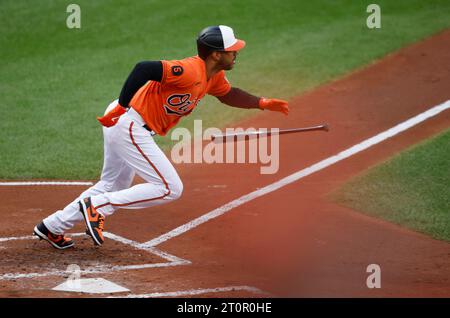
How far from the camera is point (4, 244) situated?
26.6ft

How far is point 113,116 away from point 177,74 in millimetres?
715

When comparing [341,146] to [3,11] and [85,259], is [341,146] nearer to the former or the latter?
[85,259]

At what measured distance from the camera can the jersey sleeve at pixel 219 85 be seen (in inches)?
319

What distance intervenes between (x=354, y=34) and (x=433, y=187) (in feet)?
19.9

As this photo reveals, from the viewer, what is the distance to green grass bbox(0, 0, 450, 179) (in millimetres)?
11992

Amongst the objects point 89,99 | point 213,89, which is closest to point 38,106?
point 89,99

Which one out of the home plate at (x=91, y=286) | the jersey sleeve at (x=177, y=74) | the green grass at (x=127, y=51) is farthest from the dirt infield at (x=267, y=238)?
the jersey sleeve at (x=177, y=74)

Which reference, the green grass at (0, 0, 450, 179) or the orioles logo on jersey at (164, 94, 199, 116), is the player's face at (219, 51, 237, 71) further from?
the green grass at (0, 0, 450, 179)

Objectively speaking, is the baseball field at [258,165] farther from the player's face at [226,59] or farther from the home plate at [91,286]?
the player's face at [226,59]

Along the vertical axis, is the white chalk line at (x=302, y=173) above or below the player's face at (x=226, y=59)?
below

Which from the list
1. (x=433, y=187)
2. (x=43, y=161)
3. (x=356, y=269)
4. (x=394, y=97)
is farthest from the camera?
(x=394, y=97)

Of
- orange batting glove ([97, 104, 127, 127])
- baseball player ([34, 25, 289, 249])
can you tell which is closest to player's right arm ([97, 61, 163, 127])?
baseball player ([34, 25, 289, 249])

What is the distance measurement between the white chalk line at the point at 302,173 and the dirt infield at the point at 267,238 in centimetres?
9

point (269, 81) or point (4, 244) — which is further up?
point (269, 81)
